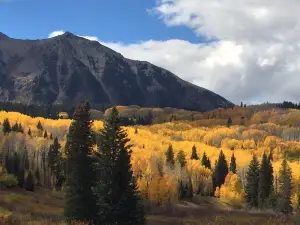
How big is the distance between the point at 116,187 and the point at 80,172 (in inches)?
336

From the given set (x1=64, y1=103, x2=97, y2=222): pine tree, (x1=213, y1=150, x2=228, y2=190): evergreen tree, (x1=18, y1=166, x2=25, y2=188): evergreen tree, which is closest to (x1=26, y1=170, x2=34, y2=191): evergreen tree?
(x1=18, y1=166, x2=25, y2=188): evergreen tree

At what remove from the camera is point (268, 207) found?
96188 millimetres

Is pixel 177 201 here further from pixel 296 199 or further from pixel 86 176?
pixel 86 176

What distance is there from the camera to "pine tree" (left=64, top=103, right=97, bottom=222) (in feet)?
130

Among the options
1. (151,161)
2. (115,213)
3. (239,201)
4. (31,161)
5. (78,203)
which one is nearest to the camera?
(115,213)

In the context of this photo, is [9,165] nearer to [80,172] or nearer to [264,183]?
[264,183]

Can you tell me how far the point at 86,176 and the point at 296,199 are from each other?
9913cm

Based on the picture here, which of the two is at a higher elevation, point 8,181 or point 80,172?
point 80,172

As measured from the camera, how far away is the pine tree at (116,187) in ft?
108

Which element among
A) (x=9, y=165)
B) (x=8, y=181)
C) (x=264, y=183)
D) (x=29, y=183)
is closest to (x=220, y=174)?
(x=264, y=183)

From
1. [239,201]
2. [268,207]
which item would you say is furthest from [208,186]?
[268,207]

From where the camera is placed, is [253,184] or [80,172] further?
[253,184]

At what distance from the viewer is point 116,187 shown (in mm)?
33875

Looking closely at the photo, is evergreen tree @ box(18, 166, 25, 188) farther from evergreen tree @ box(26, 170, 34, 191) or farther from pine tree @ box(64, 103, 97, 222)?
pine tree @ box(64, 103, 97, 222)
